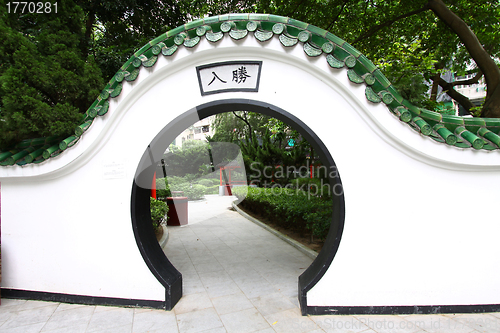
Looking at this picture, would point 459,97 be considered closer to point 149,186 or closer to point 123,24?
point 149,186

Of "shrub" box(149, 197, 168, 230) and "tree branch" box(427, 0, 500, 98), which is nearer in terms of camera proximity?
"tree branch" box(427, 0, 500, 98)

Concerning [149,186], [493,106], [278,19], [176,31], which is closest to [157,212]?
[149,186]

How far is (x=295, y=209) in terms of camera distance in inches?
263

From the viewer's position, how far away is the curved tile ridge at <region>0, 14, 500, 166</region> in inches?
123

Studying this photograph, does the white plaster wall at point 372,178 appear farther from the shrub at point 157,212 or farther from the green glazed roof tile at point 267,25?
the shrub at point 157,212

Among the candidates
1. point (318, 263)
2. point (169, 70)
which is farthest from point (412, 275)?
point (169, 70)

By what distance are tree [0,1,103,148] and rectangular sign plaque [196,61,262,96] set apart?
1.93 m

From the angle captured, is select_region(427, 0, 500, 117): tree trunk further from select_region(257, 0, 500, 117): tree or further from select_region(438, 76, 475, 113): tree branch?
select_region(438, 76, 475, 113): tree branch

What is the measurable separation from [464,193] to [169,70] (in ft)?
12.6

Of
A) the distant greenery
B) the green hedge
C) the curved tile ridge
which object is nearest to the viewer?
the curved tile ridge

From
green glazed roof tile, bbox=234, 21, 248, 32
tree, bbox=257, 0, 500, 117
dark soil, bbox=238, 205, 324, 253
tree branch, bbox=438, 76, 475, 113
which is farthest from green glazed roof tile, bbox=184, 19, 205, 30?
tree branch, bbox=438, 76, 475, 113

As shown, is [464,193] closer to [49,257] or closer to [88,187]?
[88,187]

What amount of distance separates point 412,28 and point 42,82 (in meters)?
9.85

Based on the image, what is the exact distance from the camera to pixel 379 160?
3.26 metres
